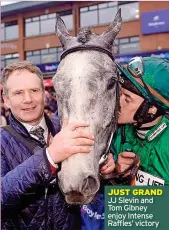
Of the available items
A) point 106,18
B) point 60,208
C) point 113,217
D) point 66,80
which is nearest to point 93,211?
point 113,217

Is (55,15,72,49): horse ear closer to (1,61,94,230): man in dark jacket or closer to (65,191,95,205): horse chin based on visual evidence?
(1,61,94,230): man in dark jacket

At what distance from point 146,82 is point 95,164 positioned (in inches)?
14.9

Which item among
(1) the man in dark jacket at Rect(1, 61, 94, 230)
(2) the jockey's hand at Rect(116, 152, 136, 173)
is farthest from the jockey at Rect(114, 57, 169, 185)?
(1) the man in dark jacket at Rect(1, 61, 94, 230)

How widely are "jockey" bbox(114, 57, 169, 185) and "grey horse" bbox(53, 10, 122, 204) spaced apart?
0.52ft

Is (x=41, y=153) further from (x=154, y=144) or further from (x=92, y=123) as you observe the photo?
(x=154, y=144)

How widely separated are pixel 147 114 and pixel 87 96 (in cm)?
36

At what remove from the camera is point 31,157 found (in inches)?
36.8

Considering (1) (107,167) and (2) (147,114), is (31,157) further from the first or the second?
(2) (147,114)

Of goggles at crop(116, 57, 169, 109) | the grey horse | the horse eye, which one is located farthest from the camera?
goggles at crop(116, 57, 169, 109)

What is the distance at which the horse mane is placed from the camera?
1.05 metres

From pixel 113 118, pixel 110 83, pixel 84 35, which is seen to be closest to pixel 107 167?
pixel 113 118

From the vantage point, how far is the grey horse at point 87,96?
87cm

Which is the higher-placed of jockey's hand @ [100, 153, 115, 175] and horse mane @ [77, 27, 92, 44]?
horse mane @ [77, 27, 92, 44]

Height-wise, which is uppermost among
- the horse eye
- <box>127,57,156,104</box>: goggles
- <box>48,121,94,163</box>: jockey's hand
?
<box>127,57,156,104</box>: goggles
